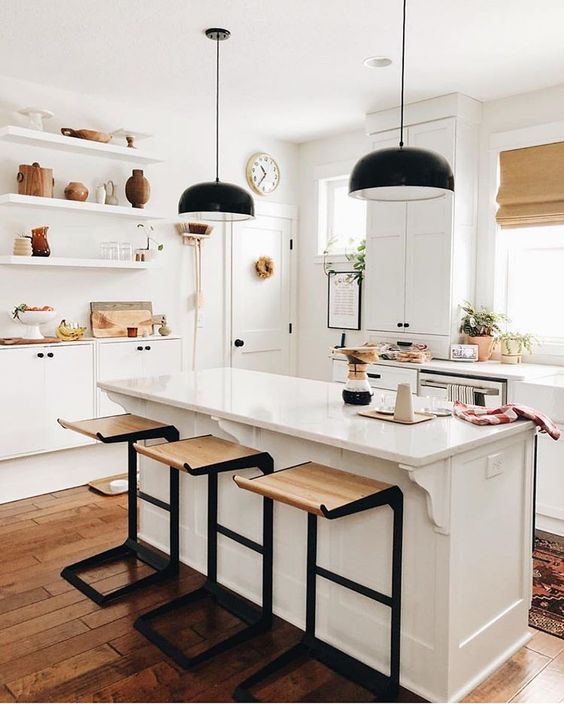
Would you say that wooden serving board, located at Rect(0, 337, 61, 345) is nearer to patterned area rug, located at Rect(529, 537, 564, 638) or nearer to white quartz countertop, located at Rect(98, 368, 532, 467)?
white quartz countertop, located at Rect(98, 368, 532, 467)

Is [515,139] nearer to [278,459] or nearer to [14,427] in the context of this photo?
[278,459]

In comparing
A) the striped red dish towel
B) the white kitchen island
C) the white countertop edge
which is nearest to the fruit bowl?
the white countertop edge

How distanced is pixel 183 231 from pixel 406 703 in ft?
13.0

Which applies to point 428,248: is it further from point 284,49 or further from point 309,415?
point 309,415

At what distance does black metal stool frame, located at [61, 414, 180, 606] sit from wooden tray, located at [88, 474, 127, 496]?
3.13ft

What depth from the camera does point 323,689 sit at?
7.52 feet

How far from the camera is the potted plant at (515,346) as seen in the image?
458cm

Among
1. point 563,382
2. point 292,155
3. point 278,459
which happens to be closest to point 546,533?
point 563,382

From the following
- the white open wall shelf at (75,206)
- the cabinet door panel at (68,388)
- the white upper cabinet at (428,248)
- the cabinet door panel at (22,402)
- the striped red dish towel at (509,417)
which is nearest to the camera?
the striped red dish towel at (509,417)

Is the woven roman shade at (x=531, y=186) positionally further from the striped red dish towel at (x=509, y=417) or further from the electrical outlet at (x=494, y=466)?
the electrical outlet at (x=494, y=466)

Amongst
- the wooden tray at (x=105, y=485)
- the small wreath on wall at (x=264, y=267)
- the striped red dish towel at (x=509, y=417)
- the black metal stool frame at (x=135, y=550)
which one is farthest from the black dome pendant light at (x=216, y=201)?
the small wreath on wall at (x=264, y=267)

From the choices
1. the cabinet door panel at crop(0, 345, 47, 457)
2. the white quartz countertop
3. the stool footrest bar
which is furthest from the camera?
the cabinet door panel at crop(0, 345, 47, 457)

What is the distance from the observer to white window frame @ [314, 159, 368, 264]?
19.0 ft

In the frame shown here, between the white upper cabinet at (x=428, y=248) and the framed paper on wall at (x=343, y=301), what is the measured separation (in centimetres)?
48
